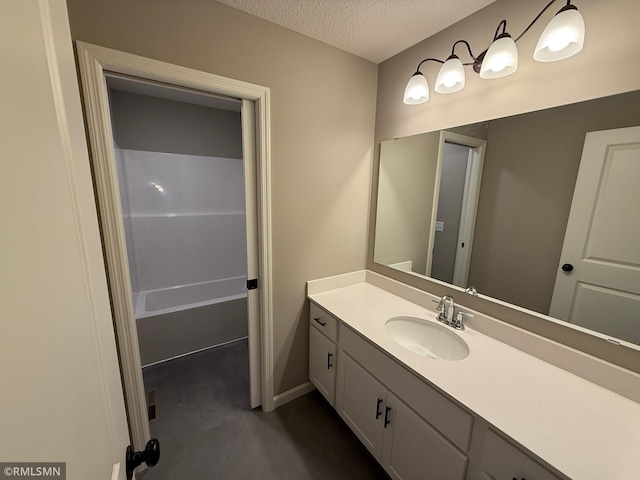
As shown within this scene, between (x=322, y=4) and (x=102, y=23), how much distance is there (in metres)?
0.96

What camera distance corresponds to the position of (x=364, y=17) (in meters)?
1.35

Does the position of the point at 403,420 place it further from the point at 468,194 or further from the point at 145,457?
the point at 468,194

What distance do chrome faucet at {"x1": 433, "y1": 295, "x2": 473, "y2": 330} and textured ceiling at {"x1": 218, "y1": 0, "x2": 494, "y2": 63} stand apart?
1.48 metres

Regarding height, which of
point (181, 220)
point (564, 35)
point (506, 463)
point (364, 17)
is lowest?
point (506, 463)

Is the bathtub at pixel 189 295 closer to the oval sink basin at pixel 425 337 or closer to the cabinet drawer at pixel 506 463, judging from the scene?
the oval sink basin at pixel 425 337

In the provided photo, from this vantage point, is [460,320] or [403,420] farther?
[460,320]

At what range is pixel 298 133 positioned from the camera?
158cm

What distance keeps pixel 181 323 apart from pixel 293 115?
1.98 metres

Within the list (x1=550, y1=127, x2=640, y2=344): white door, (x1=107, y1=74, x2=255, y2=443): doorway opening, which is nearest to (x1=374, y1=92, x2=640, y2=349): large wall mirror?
(x1=550, y1=127, x2=640, y2=344): white door

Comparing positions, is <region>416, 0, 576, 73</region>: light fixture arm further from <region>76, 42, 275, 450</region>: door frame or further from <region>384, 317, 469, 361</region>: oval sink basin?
<region>384, 317, 469, 361</region>: oval sink basin

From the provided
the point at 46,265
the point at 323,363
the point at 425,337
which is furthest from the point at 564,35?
the point at 323,363

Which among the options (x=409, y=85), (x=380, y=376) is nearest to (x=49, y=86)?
(x=380, y=376)

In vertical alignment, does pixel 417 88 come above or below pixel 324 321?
above

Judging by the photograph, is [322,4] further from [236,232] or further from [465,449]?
[236,232]
